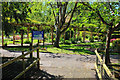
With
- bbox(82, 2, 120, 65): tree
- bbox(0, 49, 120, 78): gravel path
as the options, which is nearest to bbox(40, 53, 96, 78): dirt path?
bbox(0, 49, 120, 78): gravel path

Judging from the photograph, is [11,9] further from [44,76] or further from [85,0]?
[85,0]

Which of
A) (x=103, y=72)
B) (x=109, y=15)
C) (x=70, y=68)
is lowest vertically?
(x=70, y=68)

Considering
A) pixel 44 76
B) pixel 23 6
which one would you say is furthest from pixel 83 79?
pixel 23 6

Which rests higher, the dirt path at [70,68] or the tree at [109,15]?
the tree at [109,15]

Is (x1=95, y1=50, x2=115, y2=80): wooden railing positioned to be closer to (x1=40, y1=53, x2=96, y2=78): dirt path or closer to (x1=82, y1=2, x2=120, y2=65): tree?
(x1=40, y1=53, x2=96, y2=78): dirt path

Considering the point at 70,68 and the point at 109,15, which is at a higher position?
the point at 109,15

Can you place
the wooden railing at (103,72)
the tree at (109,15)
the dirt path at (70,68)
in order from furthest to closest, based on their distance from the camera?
the tree at (109,15), the dirt path at (70,68), the wooden railing at (103,72)

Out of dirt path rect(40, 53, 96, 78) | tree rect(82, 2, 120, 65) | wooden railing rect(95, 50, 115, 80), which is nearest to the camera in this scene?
wooden railing rect(95, 50, 115, 80)

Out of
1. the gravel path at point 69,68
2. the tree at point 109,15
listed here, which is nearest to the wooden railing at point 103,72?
the gravel path at point 69,68

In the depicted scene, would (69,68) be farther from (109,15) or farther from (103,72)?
(109,15)

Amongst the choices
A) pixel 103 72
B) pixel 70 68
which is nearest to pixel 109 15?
pixel 70 68

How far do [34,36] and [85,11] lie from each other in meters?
6.44

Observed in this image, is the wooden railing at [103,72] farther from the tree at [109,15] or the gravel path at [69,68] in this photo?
the tree at [109,15]

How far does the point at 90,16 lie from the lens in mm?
7367
